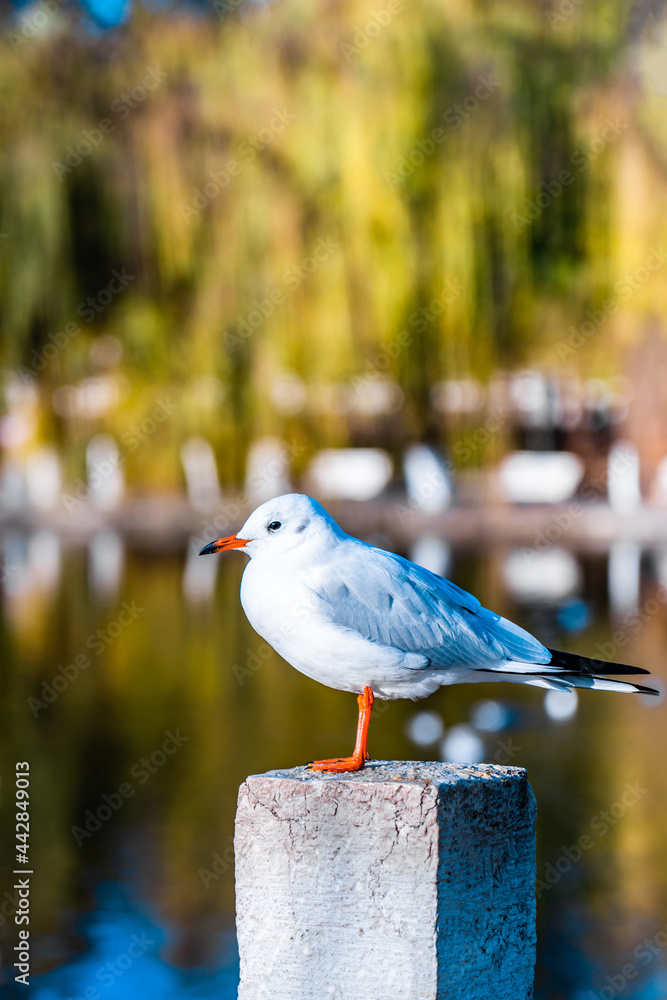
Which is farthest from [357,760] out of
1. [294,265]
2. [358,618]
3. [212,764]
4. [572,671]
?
[294,265]

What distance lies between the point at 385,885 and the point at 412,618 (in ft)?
1.62

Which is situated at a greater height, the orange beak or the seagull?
the orange beak

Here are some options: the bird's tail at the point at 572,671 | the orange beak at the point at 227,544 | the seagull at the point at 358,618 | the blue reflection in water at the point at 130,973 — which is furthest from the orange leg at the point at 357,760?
the blue reflection in water at the point at 130,973

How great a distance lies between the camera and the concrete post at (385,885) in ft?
7.08

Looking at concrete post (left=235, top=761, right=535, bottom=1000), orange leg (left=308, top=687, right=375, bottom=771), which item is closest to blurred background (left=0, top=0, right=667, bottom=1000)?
orange leg (left=308, top=687, right=375, bottom=771)

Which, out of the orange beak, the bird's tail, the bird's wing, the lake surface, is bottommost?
the lake surface

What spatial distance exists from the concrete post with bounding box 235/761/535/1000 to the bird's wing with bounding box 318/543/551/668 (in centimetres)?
23

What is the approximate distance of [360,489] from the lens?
1833 cm

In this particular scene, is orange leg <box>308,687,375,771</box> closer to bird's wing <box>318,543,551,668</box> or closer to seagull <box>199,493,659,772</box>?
seagull <box>199,493,659,772</box>

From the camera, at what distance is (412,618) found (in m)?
2.41

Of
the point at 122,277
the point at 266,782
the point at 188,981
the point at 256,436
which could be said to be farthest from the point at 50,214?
the point at 266,782

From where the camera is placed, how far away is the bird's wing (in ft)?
7.88

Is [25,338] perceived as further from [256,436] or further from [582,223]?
[582,223]

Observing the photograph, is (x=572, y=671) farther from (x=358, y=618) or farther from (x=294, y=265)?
(x=294, y=265)
